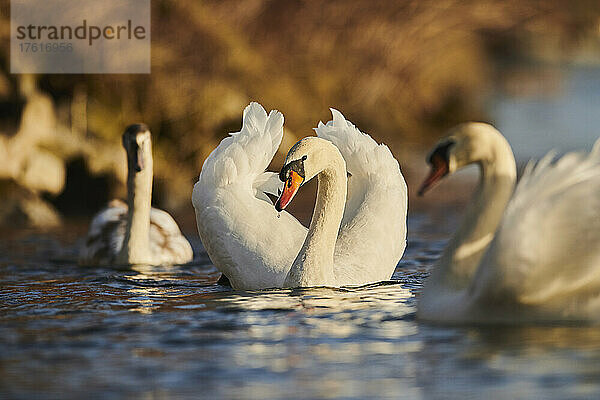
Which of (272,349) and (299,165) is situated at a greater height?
(299,165)

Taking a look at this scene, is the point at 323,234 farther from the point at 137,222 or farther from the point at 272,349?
the point at 137,222

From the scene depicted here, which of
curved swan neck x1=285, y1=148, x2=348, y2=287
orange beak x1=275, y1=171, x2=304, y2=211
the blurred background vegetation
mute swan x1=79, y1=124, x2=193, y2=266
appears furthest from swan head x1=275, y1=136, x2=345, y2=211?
the blurred background vegetation

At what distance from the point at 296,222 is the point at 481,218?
236cm

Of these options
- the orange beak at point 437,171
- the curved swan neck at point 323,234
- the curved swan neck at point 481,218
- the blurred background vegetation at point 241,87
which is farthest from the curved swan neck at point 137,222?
the orange beak at point 437,171

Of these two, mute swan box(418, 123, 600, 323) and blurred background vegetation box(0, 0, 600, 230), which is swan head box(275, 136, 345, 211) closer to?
mute swan box(418, 123, 600, 323)

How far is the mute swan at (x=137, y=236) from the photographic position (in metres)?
10.3

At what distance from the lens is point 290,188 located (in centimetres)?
731

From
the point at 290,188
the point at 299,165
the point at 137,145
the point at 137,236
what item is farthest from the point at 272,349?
the point at 137,145

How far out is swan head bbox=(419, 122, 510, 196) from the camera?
5859 mm

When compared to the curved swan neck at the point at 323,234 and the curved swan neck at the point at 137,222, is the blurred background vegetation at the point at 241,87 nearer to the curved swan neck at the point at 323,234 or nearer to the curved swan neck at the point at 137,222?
the curved swan neck at the point at 137,222

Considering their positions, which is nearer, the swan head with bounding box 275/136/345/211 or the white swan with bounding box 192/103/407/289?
the swan head with bounding box 275/136/345/211

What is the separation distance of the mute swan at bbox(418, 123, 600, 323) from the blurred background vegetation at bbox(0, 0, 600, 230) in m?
8.49

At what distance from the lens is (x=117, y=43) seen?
53.4ft

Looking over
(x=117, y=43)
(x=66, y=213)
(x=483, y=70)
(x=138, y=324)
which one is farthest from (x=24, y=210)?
(x=483, y=70)
